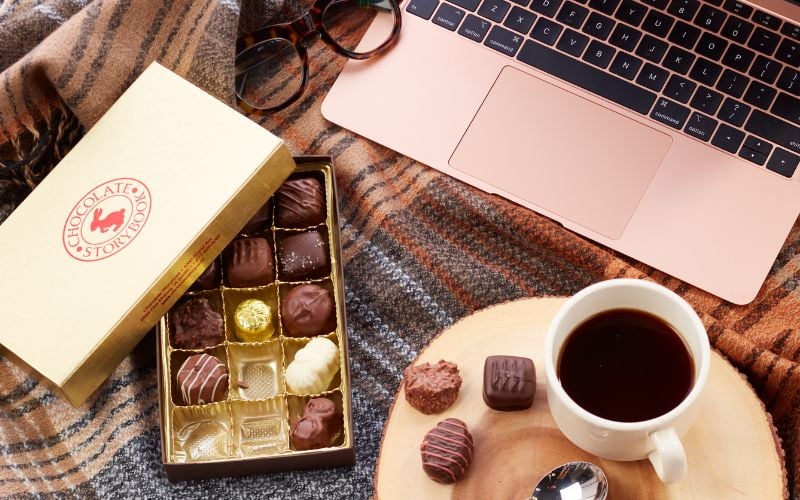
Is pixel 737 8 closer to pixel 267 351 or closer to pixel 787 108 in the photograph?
pixel 787 108

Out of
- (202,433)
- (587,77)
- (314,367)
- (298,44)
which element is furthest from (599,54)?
(202,433)

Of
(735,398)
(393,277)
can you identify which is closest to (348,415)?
(393,277)

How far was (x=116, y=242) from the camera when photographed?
826 mm

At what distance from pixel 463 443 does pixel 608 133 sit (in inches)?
13.8

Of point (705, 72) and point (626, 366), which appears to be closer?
point (626, 366)

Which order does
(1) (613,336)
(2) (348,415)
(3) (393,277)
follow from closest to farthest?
(1) (613,336) < (2) (348,415) < (3) (393,277)

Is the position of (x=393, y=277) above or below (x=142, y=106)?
below

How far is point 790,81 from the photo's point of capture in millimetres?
917

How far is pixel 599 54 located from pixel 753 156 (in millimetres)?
182

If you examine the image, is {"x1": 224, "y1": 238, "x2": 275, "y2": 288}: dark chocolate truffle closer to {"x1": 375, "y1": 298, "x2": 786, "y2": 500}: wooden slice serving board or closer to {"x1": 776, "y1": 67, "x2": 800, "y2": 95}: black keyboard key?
{"x1": 375, "y1": 298, "x2": 786, "y2": 500}: wooden slice serving board

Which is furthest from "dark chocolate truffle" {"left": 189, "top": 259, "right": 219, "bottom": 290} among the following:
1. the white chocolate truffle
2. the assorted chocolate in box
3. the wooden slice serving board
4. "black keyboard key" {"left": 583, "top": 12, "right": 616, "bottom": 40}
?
"black keyboard key" {"left": 583, "top": 12, "right": 616, "bottom": 40}

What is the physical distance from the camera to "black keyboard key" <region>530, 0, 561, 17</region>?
96 centimetres

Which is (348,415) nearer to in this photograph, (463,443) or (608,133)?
(463,443)

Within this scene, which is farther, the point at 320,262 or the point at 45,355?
the point at 320,262
